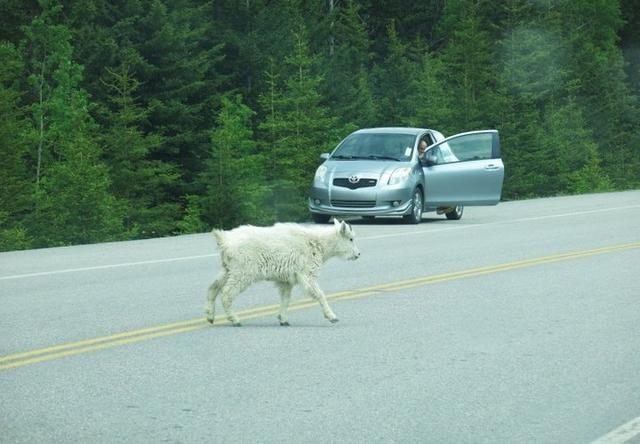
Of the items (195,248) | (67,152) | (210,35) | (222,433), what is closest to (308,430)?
(222,433)

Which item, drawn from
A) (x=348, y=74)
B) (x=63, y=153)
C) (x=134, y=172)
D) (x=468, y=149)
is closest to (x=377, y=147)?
(x=468, y=149)

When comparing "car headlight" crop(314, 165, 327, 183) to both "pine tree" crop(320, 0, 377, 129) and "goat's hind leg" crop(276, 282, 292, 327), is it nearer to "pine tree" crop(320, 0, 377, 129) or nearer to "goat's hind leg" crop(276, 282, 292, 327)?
"goat's hind leg" crop(276, 282, 292, 327)

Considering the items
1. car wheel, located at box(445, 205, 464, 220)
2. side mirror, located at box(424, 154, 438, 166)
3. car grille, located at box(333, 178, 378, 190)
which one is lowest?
car wheel, located at box(445, 205, 464, 220)

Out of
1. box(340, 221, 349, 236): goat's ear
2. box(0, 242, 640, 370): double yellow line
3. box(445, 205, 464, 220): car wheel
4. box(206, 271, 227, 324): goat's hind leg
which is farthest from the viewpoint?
box(445, 205, 464, 220): car wheel

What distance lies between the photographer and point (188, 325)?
10.4 meters

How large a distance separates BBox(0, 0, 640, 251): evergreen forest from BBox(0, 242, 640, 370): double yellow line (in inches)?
559

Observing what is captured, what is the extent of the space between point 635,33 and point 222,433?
91.0 m

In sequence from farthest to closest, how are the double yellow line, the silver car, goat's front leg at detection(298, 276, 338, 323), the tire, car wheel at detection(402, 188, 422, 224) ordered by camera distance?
the tire → car wheel at detection(402, 188, 422, 224) → the silver car → goat's front leg at detection(298, 276, 338, 323) → the double yellow line

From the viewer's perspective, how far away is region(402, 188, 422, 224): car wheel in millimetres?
22859

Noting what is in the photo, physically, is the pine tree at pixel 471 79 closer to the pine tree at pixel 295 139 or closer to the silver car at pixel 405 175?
the pine tree at pixel 295 139

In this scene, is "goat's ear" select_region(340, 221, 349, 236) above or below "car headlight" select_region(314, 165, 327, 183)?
above

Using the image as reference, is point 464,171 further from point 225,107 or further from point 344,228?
point 225,107

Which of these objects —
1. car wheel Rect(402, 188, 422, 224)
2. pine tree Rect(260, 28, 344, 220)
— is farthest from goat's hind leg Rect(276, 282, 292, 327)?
pine tree Rect(260, 28, 344, 220)

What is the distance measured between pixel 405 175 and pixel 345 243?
1205 centimetres
